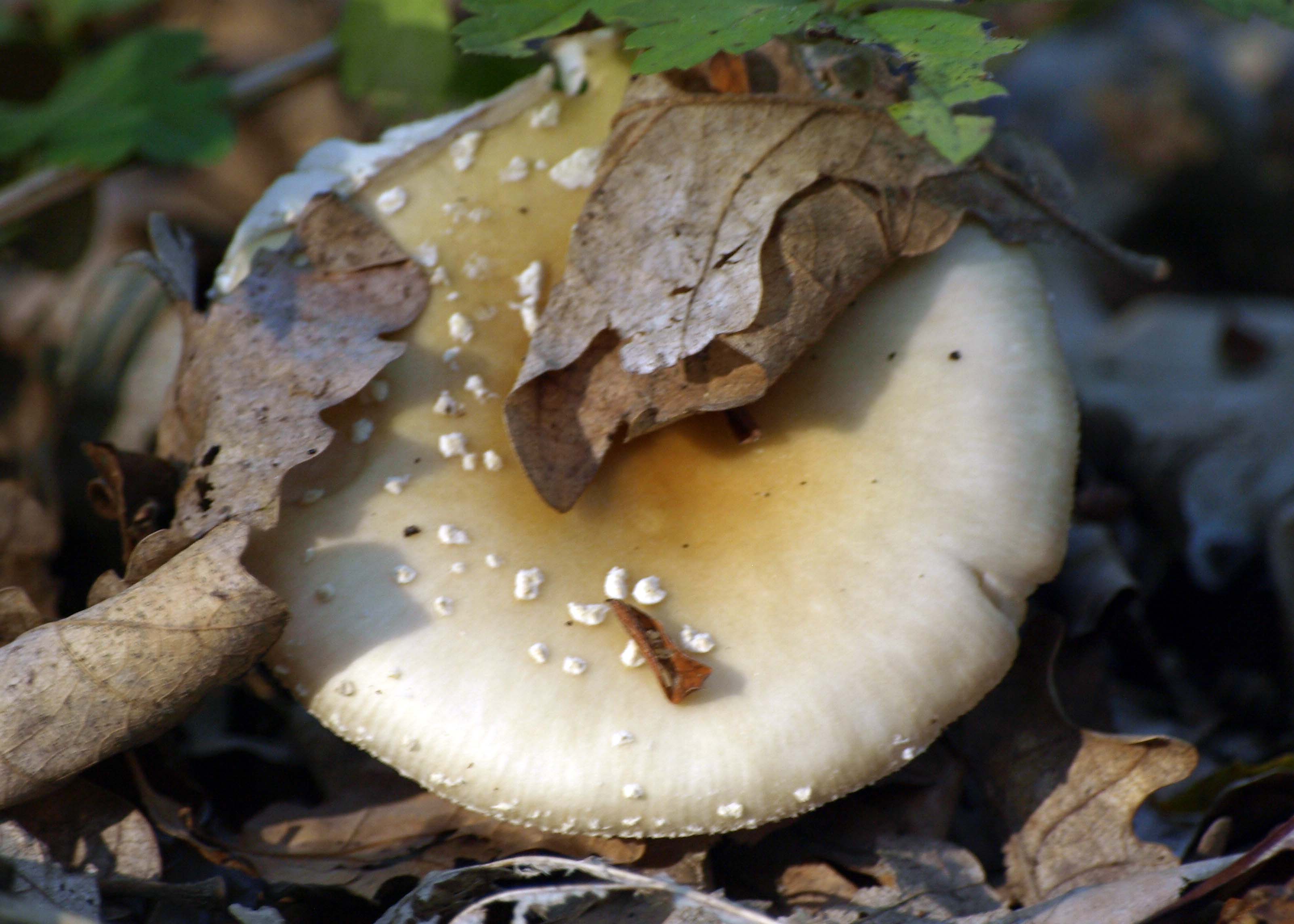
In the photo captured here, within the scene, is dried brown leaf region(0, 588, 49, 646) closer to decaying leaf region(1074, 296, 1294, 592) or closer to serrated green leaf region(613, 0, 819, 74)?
serrated green leaf region(613, 0, 819, 74)

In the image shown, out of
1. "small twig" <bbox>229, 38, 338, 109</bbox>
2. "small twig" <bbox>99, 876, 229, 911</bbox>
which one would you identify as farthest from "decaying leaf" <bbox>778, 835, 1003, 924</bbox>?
"small twig" <bbox>229, 38, 338, 109</bbox>

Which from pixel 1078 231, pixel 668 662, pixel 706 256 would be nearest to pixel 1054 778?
pixel 668 662

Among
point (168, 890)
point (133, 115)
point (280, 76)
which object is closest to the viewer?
point (168, 890)

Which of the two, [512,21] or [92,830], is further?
[512,21]

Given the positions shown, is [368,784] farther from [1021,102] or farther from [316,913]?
[1021,102]

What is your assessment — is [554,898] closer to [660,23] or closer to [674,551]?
[674,551]
